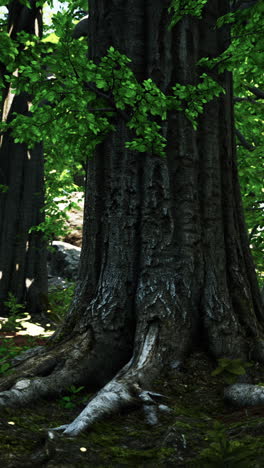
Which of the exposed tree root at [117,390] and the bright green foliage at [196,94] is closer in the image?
the exposed tree root at [117,390]

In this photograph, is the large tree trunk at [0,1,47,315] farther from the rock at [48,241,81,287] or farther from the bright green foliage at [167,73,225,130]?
the rock at [48,241,81,287]

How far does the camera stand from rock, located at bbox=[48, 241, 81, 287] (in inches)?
800

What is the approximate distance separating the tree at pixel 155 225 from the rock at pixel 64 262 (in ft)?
50.8

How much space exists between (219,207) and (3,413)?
331 centimetres

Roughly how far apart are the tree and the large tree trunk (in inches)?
267

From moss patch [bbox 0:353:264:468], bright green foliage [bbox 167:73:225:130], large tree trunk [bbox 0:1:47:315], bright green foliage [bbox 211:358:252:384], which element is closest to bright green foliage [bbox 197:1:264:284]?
bright green foliage [bbox 167:73:225:130]

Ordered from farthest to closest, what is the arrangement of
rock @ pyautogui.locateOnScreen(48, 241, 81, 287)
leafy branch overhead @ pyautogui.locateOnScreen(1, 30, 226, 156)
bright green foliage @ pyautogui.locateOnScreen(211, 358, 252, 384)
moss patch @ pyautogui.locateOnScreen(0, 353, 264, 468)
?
rock @ pyautogui.locateOnScreen(48, 241, 81, 287)
leafy branch overhead @ pyautogui.locateOnScreen(1, 30, 226, 156)
bright green foliage @ pyautogui.locateOnScreen(211, 358, 252, 384)
moss patch @ pyautogui.locateOnScreen(0, 353, 264, 468)

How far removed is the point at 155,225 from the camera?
4652mm

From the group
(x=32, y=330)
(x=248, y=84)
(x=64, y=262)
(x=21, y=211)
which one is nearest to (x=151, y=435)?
(x=32, y=330)

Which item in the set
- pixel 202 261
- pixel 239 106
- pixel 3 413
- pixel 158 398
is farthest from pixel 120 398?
pixel 239 106

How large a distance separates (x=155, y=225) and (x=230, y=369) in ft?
5.80

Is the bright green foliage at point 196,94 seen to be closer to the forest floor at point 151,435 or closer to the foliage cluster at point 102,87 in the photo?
the foliage cluster at point 102,87

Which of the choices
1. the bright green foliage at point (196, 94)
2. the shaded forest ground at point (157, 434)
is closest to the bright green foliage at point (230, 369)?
the shaded forest ground at point (157, 434)

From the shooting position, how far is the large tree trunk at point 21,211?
11219mm
